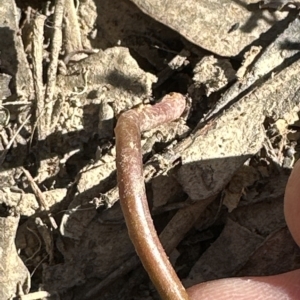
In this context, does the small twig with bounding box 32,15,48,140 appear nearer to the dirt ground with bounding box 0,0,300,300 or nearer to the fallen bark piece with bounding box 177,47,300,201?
the dirt ground with bounding box 0,0,300,300

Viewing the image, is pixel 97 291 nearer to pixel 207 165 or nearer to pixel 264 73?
pixel 207 165

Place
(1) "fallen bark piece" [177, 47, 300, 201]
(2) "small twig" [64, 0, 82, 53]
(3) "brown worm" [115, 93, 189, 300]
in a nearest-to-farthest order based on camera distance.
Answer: (3) "brown worm" [115, 93, 189, 300]
(1) "fallen bark piece" [177, 47, 300, 201]
(2) "small twig" [64, 0, 82, 53]

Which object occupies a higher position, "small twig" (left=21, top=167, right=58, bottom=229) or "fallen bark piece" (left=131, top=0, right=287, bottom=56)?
"fallen bark piece" (left=131, top=0, right=287, bottom=56)

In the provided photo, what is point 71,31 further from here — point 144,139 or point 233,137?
point 233,137

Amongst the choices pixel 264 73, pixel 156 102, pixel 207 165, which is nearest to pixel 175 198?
pixel 207 165

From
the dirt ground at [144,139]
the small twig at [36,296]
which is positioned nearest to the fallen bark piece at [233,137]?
the dirt ground at [144,139]

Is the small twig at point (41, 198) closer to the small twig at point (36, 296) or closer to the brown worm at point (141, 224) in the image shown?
the small twig at point (36, 296)

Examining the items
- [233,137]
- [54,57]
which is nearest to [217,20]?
[233,137]

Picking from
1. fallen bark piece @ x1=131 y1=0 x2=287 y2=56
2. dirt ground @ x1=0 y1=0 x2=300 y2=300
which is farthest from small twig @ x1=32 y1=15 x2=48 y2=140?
fallen bark piece @ x1=131 y1=0 x2=287 y2=56
